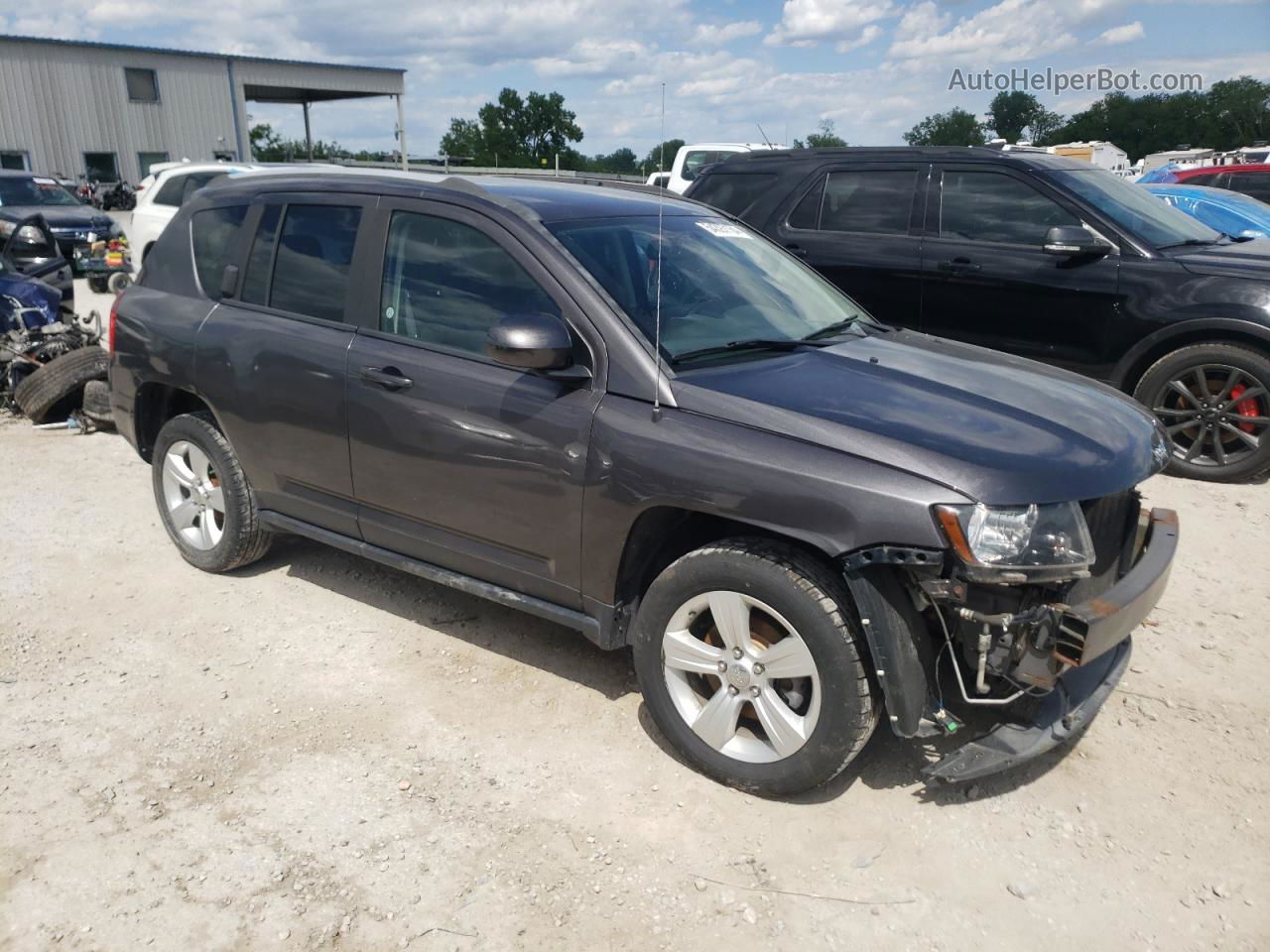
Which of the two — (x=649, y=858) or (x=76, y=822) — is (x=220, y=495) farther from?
(x=649, y=858)

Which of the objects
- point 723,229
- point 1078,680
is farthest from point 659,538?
point 723,229

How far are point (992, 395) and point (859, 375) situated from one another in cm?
44

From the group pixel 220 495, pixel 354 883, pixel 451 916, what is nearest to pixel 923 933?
pixel 451 916

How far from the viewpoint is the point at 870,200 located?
7.25 meters

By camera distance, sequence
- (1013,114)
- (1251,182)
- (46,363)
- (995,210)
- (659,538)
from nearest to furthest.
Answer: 1. (659,538)
2. (995,210)
3. (46,363)
4. (1251,182)
5. (1013,114)

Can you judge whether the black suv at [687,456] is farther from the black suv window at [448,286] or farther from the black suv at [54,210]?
the black suv at [54,210]

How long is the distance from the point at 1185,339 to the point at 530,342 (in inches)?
190

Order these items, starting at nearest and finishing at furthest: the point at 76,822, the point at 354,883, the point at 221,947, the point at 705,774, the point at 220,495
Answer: the point at 221,947, the point at 354,883, the point at 76,822, the point at 705,774, the point at 220,495

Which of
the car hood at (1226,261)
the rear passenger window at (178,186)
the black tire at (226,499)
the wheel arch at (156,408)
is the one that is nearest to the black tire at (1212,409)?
the car hood at (1226,261)

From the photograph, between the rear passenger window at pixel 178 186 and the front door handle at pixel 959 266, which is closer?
the front door handle at pixel 959 266

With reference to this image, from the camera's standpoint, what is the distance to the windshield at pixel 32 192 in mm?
17484

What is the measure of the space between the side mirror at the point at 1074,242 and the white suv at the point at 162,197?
401 inches

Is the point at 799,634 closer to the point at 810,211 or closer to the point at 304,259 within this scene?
the point at 304,259

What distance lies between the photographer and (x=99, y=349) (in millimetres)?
7590
